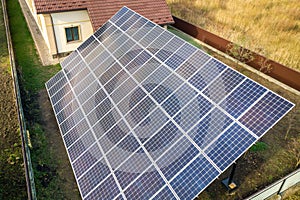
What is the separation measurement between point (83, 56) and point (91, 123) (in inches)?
198

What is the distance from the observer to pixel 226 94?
9.84 metres

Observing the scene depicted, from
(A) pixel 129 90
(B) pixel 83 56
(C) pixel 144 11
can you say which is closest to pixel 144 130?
(A) pixel 129 90

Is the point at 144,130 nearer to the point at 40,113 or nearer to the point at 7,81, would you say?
the point at 40,113

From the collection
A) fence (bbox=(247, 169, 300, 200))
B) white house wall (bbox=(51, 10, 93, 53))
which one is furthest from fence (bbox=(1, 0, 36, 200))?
fence (bbox=(247, 169, 300, 200))

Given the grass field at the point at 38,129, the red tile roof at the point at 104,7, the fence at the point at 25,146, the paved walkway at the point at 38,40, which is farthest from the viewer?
the paved walkway at the point at 38,40

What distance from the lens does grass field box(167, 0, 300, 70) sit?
22906 millimetres

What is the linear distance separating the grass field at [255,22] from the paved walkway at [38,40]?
1468cm

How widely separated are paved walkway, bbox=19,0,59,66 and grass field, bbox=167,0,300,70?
14.7 meters

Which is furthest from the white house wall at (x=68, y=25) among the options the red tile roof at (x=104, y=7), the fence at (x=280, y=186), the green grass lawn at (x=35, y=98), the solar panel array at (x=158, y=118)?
the fence at (x=280, y=186)

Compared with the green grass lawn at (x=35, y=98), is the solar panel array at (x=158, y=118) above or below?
above

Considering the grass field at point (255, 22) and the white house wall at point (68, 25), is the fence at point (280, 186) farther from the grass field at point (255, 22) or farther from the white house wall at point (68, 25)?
the white house wall at point (68, 25)

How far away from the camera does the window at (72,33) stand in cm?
2278

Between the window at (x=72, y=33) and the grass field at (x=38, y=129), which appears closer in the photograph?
the grass field at (x=38, y=129)

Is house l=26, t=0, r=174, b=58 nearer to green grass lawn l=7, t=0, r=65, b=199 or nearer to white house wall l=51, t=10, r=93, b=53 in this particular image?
white house wall l=51, t=10, r=93, b=53
